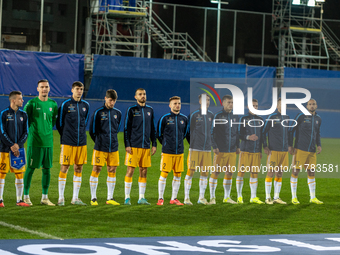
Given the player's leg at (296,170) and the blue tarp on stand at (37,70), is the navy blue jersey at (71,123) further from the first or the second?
the blue tarp on stand at (37,70)

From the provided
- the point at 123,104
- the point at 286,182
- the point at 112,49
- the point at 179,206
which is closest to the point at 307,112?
the point at 179,206

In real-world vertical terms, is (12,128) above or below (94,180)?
above

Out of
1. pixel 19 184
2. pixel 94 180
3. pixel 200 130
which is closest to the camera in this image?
pixel 19 184

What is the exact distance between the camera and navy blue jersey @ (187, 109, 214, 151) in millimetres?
9031

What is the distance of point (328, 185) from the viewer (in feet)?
40.9

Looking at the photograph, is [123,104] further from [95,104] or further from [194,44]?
[194,44]

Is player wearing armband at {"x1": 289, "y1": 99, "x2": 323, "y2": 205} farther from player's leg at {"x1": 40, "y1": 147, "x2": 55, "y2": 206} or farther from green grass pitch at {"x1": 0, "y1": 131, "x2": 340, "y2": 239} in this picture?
player's leg at {"x1": 40, "y1": 147, "x2": 55, "y2": 206}

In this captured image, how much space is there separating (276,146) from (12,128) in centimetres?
462

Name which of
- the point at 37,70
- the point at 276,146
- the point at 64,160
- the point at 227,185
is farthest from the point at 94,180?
the point at 37,70

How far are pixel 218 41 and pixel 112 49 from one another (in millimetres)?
7470

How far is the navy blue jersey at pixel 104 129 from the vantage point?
8648 millimetres

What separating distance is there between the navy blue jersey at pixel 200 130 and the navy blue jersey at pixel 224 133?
0.11 m

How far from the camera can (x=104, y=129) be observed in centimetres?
866

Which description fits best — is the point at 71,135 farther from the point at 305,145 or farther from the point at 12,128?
the point at 305,145
